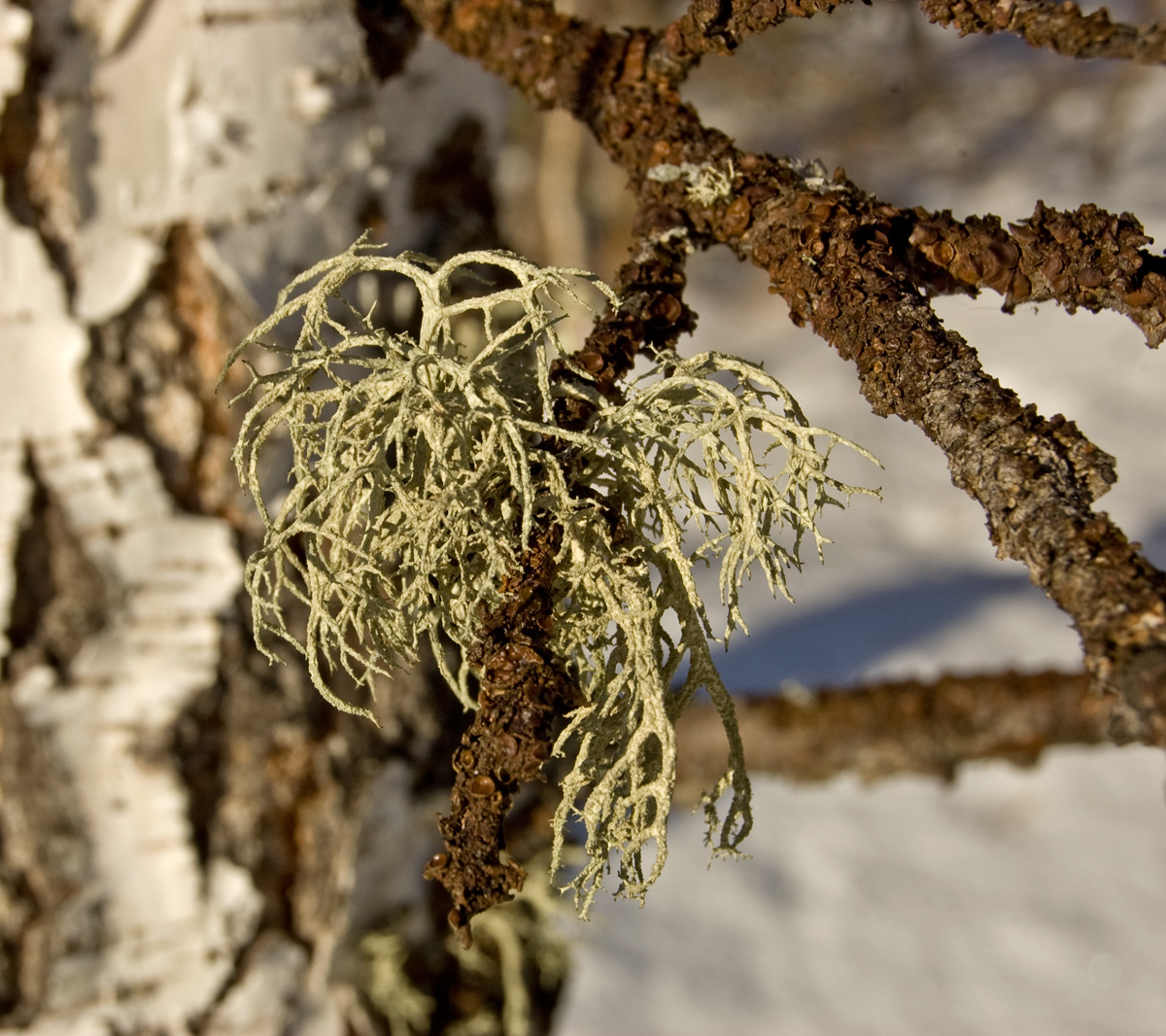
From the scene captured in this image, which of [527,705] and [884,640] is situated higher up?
[884,640]

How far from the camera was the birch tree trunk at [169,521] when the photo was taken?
989 millimetres

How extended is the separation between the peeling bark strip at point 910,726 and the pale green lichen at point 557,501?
70 cm

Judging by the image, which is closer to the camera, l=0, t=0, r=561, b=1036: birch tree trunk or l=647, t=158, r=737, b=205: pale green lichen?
l=647, t=158, r=737, b=205: pale green lichen

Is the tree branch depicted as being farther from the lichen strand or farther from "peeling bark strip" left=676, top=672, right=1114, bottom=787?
"peeling bark strip" left=676, top=672, right=1114, bottom=787

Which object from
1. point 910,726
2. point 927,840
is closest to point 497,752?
point 910,726

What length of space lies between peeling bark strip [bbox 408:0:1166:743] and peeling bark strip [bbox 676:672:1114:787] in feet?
2.57

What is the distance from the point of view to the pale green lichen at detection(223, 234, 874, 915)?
516mm

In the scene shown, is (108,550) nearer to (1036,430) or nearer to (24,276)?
(24,276)

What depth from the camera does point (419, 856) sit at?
1238 millimetres

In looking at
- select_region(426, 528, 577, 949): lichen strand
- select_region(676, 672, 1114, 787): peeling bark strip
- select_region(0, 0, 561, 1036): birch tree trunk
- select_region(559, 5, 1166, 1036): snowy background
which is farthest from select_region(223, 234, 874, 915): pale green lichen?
select_region(559, 5, 1166, 1036): snowy background

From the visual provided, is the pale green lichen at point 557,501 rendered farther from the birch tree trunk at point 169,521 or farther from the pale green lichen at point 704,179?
the birch tree trunk at point 169,521

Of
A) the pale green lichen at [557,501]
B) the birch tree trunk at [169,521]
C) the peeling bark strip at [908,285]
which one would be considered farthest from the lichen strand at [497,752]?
the birch tree trunk at [169,521]

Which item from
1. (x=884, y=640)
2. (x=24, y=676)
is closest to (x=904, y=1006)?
(x=884, y=640)

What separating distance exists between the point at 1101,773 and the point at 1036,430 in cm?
265
